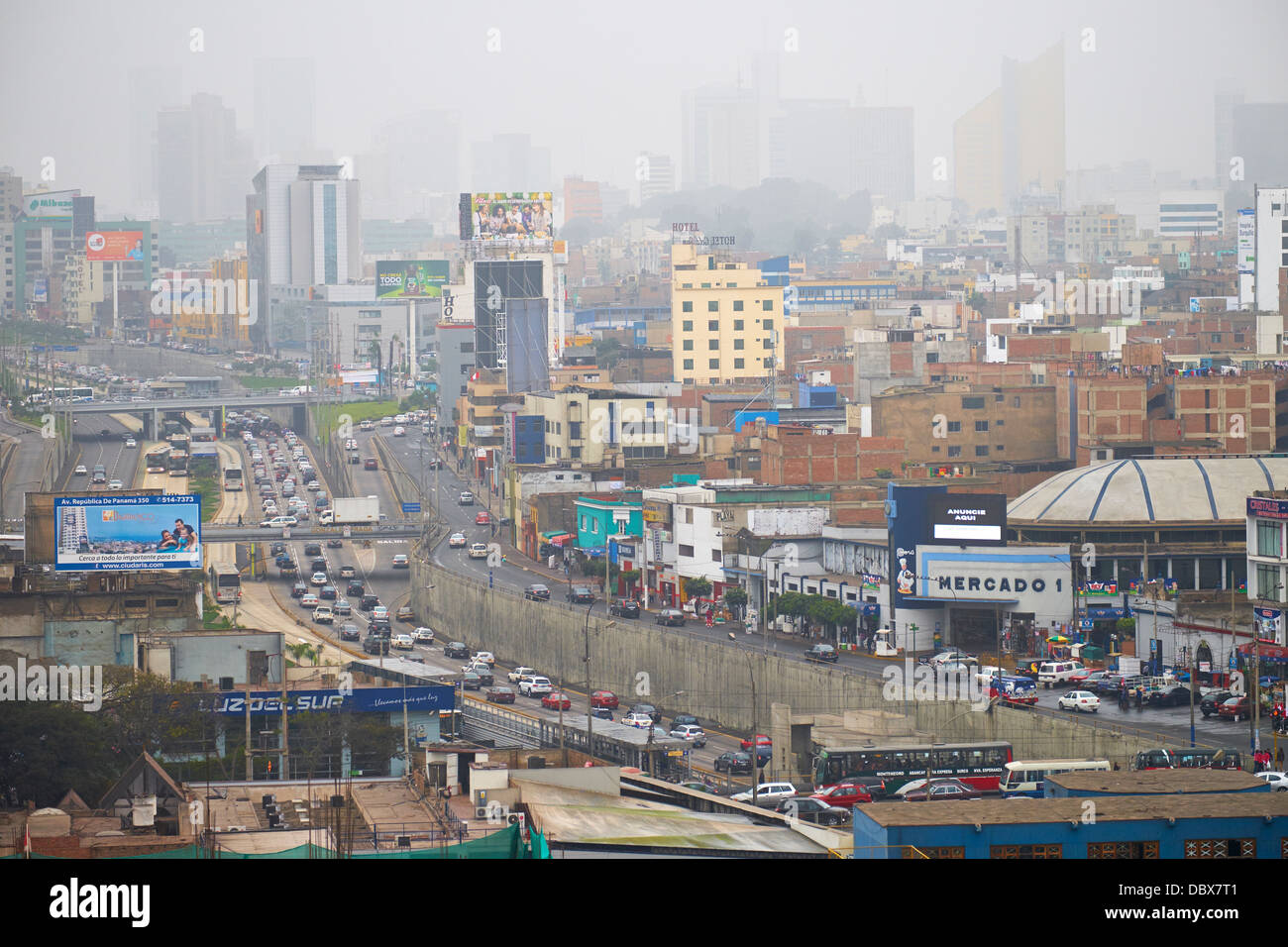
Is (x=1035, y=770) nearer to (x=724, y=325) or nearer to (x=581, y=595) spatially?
(x=581, y=595)

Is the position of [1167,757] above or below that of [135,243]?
below

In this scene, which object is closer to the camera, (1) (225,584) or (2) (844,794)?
(2) (844,794)

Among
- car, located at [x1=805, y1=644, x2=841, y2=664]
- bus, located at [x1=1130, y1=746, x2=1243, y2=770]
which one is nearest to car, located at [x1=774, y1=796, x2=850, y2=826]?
bus, located at [x1=1130, y1=746, x2=1243, y2=770]

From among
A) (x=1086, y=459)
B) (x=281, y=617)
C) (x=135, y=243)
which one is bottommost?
(x=281, y=617)

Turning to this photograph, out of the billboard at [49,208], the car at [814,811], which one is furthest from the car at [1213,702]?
the billboard at [49,208]

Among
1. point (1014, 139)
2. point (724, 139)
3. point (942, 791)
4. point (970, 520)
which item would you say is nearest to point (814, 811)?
point (942, 791)
